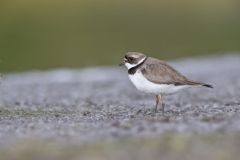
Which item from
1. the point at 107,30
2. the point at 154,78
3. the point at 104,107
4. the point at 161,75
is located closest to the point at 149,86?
the point at 154,78

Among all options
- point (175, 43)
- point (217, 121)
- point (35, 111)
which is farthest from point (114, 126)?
point (175, 43)

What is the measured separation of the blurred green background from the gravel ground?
2.88m

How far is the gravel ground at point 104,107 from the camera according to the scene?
13227mm

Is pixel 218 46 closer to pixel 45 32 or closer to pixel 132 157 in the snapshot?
pixel 45 32

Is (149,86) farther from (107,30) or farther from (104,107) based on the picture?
(107,30)

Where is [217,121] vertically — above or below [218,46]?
below

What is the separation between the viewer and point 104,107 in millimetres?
19000

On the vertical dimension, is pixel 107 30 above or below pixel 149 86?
above

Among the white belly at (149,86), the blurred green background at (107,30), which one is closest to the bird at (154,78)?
the white belly at (149,86)

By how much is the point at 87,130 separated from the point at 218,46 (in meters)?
27.1

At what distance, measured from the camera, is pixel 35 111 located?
17953 millimetres

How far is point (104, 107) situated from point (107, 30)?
23.1 m

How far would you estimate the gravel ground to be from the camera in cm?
1323

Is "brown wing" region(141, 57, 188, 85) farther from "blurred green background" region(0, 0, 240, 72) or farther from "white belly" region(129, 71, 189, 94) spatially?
"blurred green background" region(0, 0, 240, 72)
